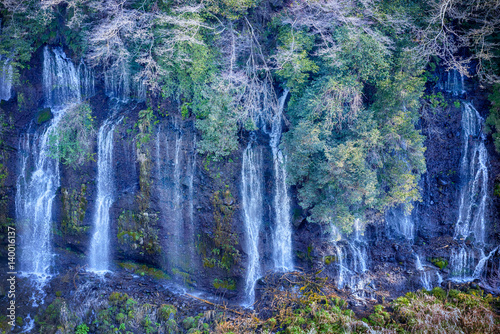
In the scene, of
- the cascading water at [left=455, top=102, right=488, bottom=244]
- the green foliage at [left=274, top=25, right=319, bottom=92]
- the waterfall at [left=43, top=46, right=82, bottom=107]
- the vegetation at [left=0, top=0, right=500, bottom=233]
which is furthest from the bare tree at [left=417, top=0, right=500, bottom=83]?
the waterfall at [left=43, top=46, right=82, bottom=107]

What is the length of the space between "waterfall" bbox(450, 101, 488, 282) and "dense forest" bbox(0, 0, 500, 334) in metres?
0.05

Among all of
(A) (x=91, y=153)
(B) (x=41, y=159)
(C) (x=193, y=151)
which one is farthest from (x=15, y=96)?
(C) (x=193, y=151)

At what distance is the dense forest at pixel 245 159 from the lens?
423 inches

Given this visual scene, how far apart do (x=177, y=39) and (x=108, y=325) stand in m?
9.57

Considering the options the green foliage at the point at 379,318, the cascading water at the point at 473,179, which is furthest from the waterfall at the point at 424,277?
the green foliage at the point at 379,318

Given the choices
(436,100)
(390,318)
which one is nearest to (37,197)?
(390,318)

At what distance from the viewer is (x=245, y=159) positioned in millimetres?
12375

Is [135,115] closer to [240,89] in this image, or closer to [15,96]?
[240,89]

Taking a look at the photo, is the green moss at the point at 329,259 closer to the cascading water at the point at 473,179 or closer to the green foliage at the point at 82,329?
the cascading water at the point at 473,179

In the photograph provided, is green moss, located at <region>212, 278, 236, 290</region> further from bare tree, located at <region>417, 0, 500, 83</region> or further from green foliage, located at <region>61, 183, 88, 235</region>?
bare tree, located at <region>417, 0, 500, 83</region>

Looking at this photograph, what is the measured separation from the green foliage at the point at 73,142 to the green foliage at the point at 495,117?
15.0 meters

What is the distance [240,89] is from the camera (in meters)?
12.2

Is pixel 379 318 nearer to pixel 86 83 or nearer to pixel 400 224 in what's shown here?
pixel 400 224

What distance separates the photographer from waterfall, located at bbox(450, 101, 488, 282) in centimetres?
1201
